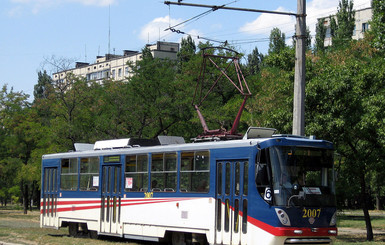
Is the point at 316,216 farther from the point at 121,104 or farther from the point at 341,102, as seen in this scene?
the point at 121,104

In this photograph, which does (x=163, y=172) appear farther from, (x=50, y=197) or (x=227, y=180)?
(x=50, y=197)

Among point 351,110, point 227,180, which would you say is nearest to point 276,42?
point 351,110

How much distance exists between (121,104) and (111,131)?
2.12 m

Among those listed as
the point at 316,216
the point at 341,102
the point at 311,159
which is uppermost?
the point at 341,102

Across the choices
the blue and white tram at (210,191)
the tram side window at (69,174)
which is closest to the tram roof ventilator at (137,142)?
the blue and white tram at (210,191)

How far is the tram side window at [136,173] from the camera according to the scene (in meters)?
19.4

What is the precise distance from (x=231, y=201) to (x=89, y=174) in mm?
8008

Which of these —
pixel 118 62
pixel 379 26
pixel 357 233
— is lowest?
pixel 357 233

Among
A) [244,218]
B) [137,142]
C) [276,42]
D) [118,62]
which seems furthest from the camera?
[118,62]

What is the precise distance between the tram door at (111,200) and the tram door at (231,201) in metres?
5.30

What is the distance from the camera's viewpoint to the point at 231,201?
15820mm

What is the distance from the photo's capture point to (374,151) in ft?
79.6

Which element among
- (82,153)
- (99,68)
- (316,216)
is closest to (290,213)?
(316,216)

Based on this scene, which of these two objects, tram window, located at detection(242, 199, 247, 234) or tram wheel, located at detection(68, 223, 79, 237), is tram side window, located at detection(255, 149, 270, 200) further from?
tram wheel, located at detection(68, 223, 79, 237)
